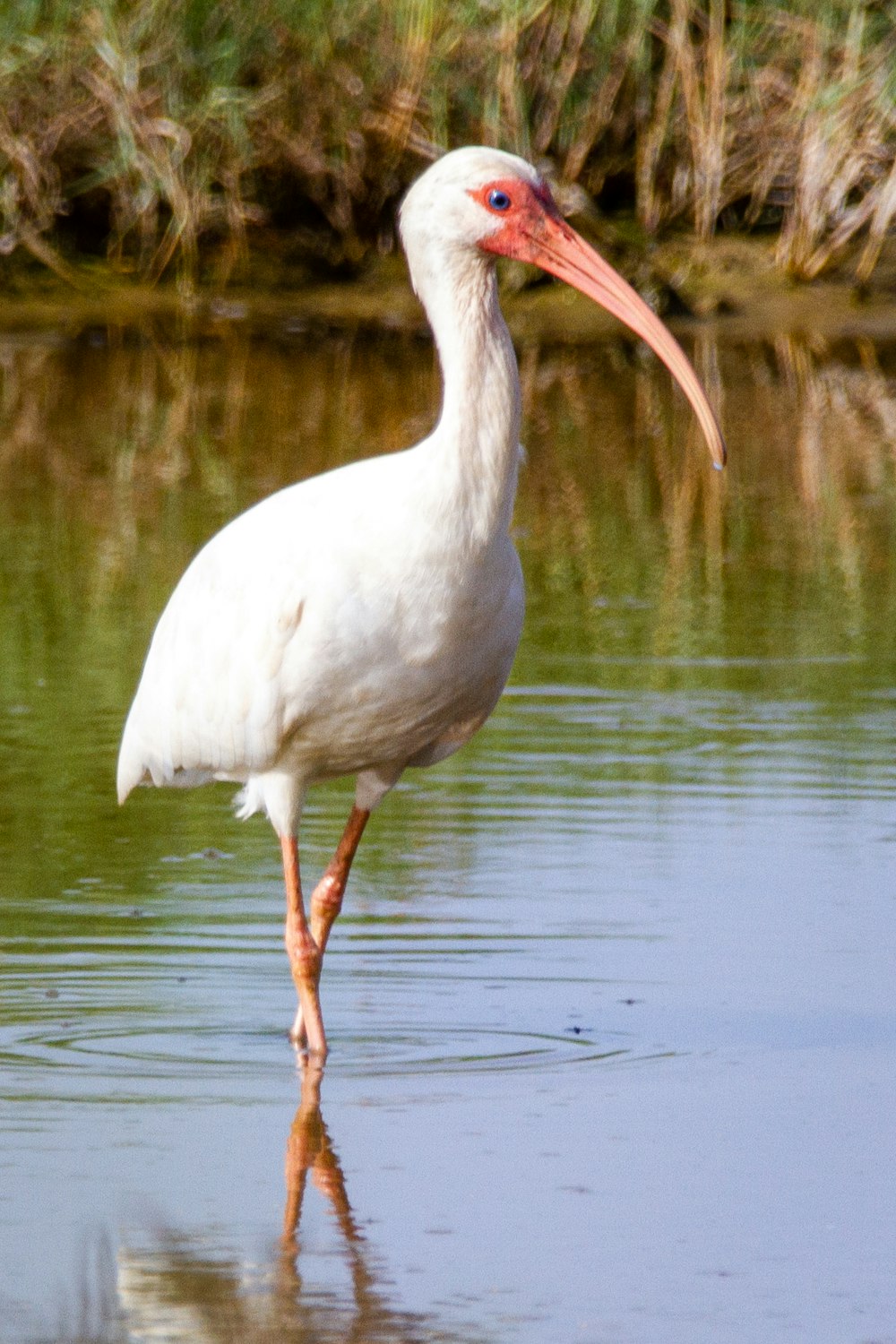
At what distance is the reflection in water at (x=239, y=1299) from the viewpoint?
3.89 metres

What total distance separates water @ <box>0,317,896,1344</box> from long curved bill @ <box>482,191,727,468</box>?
48.1 inches

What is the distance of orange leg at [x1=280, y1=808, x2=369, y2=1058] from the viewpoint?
5.37 metres

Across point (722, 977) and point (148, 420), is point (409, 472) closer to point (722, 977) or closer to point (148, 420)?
point (722, 977)

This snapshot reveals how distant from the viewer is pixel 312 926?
19.0 feet

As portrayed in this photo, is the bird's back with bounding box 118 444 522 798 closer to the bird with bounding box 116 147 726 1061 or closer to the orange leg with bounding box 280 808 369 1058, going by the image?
the bird with bounding box 116 147 726 1061

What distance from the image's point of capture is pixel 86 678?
8508 mm

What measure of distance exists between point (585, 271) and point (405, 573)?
77cm

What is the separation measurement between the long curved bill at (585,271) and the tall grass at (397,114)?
13.9 meters

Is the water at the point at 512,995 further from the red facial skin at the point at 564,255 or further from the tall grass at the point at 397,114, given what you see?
the tall grass at the point at 397,114

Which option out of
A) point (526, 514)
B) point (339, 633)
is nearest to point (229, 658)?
point (339, 633)

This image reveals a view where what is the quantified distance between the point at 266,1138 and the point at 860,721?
3.57m

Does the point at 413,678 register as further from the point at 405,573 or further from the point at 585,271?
the point at 585,271

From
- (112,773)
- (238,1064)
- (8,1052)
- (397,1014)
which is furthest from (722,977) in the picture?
(112,773)

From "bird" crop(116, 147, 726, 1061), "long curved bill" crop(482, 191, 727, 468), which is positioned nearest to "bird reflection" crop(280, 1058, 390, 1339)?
"bird" crop(116, 147, 726, 1061)
